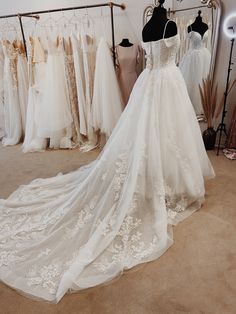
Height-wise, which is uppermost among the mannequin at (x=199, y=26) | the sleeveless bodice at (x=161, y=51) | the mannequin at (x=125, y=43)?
the mannequin at (x=199, y=26)

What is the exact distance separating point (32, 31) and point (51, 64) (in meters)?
0.79

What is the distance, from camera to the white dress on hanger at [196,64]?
2.67 m

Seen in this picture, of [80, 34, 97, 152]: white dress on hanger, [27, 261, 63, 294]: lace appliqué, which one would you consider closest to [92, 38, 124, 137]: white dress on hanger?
[80, 34, 97, 152]: white dress on hanger

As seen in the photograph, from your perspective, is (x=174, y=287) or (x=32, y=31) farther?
(x=32, y=31)

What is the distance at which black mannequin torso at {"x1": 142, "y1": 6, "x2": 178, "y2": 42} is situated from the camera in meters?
1.67

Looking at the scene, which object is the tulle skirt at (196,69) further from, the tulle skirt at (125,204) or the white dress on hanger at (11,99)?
the white dress on hanger at (11,99)

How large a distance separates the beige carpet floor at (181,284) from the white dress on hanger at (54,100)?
6.75ft

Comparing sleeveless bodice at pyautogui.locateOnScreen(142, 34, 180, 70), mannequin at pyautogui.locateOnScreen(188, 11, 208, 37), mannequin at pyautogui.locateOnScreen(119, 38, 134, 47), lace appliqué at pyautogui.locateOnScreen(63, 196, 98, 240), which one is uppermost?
mannequin at pyautogui.locateOnScreen(188, 11, 208, 37)

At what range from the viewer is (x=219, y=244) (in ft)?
5.07

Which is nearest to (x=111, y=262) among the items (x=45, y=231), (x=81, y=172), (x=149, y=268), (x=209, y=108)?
(x=149, y=268)

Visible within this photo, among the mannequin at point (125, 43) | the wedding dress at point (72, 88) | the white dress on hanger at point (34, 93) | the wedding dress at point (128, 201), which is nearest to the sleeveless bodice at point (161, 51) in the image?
the wedding dress at point (128, 201)

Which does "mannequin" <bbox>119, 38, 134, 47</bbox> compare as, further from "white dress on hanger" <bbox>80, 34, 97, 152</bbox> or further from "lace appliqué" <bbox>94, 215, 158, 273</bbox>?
"lace appliqué" <bbox>94, 215, 158, 273</bbox>

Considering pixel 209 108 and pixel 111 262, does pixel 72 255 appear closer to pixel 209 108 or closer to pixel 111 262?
pixel 111 262

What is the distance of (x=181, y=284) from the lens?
1303mm
